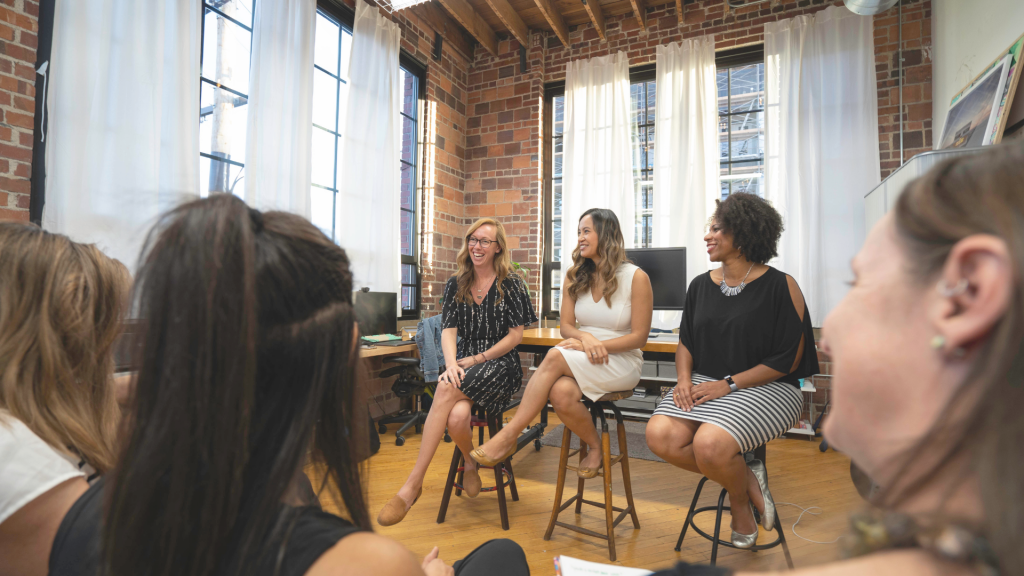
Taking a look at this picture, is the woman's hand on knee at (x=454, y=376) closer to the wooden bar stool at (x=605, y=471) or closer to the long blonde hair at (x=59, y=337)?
the wooden bar stool at (x=605, y=471)

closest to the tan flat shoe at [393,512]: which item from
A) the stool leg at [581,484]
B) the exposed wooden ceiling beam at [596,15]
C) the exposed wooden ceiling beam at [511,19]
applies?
the stool leg at [581,484]

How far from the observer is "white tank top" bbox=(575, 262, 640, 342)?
245cm

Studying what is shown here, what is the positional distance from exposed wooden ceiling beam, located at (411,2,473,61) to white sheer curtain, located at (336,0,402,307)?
53cm

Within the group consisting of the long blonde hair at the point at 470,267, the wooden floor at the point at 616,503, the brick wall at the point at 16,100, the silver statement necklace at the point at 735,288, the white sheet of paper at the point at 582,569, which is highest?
the brick wall at the point at 16,100

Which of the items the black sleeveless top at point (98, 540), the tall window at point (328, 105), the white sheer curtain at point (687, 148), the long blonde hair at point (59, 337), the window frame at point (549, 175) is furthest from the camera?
the window frame at point (549, 175)

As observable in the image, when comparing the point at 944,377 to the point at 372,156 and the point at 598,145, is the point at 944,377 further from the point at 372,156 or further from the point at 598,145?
the point at 598,145

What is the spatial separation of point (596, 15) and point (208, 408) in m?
4.98

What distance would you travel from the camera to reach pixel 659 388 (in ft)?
14.3

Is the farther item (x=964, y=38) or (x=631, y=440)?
(x=631, y=440)

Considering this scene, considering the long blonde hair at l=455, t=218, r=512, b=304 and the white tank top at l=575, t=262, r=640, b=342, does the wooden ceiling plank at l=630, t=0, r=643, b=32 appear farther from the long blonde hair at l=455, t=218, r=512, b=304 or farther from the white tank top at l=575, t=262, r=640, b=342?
the white tank top at l=575, t=262, r=640, b=342

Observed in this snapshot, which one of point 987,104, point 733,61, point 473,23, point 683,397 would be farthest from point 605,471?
point 473,23

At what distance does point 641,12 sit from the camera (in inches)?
188

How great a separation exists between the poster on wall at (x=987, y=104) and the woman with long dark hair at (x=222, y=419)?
3098 mm

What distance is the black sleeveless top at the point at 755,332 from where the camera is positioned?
2031mm
